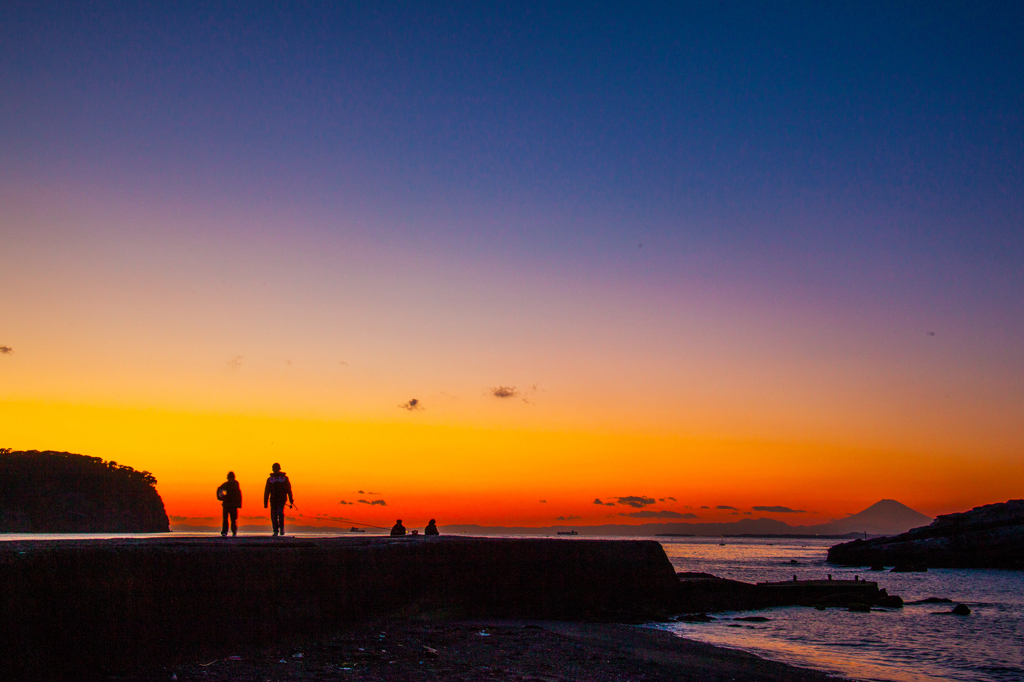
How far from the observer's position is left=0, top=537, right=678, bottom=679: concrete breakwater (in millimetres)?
6531

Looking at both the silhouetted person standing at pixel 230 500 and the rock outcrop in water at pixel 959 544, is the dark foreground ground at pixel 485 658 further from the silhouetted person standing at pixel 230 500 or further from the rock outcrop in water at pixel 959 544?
the rock outcrop in water at pixel 959 544

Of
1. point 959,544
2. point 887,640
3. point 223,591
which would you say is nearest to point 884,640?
point 887,640

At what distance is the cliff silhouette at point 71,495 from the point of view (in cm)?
9600

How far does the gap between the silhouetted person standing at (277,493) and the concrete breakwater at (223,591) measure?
3156mm

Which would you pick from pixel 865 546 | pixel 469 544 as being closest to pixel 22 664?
pixel 469 544

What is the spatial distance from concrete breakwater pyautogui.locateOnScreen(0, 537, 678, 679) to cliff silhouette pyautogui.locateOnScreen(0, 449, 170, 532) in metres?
105

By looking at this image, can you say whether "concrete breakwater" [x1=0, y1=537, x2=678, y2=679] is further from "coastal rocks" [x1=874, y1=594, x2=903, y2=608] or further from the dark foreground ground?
"coastal rocks" [x1=874, y1=594, x2=903, y2=608]

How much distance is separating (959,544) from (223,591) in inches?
3553

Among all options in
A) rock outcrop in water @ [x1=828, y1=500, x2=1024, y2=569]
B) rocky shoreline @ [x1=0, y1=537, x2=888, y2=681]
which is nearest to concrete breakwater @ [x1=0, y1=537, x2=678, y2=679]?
rocky shoreline @ [x1=0, y1=537, x2=888, y2=681]

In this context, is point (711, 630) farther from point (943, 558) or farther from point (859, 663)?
point (943, 558)

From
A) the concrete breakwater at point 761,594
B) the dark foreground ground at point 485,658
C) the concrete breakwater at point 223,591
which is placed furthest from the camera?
the concrete breakwater at point 761,594

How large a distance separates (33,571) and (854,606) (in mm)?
27109

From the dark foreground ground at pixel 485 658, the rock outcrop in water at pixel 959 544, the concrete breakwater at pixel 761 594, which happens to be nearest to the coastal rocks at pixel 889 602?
the concrete breakwater at pixel 761 594

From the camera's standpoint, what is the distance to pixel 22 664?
6219 mm
